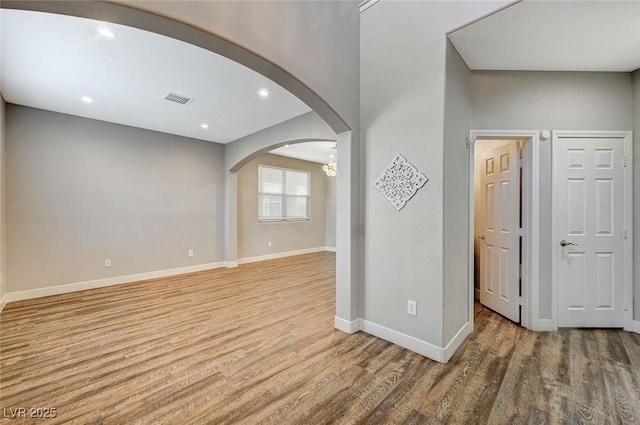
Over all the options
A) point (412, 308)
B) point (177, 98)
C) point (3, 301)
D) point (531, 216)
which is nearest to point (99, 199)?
point (3, 301)

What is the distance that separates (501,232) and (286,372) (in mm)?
2847

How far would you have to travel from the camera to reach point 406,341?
2.47 meters

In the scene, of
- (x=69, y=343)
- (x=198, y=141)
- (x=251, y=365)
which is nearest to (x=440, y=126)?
(x=251, y=365)

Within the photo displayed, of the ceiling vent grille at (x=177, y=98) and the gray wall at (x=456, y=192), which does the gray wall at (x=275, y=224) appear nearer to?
the ceiling vent grille at (x=177, y=98)

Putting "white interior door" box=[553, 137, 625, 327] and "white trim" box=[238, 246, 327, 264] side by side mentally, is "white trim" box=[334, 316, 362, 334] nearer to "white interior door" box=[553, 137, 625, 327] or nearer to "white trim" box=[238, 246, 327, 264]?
"white interior door" box=[553, 137, 625, 327]

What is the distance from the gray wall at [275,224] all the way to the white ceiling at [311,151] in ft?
1.09

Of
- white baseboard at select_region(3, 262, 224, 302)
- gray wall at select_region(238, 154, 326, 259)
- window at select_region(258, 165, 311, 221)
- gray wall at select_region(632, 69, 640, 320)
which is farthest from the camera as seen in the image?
window at select_region(258, 165, 311, 221)

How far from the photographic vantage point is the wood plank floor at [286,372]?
1705 mm

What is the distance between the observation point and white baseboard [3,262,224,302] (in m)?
3.86

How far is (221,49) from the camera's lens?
6.00 feet

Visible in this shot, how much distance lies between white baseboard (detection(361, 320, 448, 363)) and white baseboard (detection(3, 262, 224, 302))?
165 inches

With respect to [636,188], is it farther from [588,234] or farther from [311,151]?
[311,151]

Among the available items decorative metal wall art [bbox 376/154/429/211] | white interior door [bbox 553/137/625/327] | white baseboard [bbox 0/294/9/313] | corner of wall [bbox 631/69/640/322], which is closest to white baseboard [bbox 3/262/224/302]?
white baseboard [bbox 0/294/9/313]

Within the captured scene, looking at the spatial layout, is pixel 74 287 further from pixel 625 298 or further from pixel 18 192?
pixel 625 298
